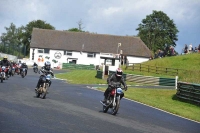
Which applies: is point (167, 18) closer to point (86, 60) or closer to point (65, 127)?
point (86, 60)

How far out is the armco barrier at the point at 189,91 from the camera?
29559mm

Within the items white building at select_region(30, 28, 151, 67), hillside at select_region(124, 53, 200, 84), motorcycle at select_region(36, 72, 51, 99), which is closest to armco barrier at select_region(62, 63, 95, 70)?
white building at select_region(30, 28, 151, 67)

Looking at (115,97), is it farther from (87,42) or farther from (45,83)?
(87,42)

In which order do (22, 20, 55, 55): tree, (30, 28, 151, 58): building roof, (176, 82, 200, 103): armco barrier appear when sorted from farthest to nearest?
1. (22, 20, 55, 55): tree
2. (30, 28, 151, 58): building roof
3. (176, 82, 200, 103): armco barrier

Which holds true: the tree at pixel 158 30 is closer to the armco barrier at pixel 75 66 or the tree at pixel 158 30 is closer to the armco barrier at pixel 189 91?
the armco barrier at pixel 75 66

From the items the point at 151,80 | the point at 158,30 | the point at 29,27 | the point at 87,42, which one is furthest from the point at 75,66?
the point at 29,27

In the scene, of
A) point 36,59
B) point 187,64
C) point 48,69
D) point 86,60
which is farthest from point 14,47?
point 48,69

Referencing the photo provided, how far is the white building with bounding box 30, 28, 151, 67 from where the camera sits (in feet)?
319

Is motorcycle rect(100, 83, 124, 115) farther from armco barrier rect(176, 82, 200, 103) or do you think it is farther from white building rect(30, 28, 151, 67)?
white building rect(30, 28, 151, 67)

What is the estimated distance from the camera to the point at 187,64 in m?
61.9

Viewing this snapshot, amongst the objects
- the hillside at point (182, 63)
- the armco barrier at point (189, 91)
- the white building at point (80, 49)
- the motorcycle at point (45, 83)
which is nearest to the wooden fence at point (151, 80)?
the hillside at point (182, 63)

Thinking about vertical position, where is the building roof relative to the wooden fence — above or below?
above

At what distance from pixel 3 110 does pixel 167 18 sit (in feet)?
336

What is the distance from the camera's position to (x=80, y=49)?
98.4 m
